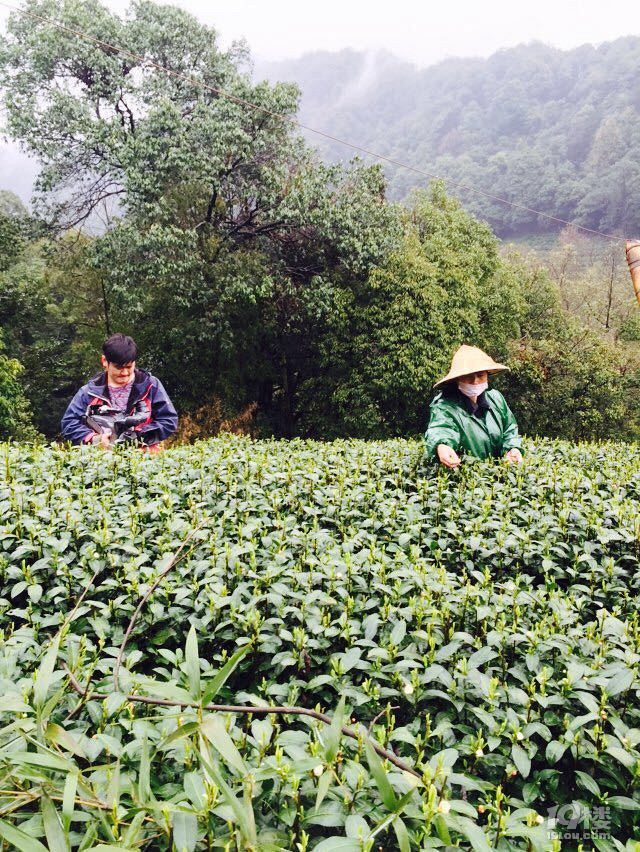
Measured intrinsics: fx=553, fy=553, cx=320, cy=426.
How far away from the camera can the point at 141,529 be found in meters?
2.86

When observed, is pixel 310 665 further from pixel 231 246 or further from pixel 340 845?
pixel 231 246

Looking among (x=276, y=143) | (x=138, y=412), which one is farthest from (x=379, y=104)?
(x=138, y=412)

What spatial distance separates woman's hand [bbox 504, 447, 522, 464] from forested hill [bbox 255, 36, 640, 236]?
4333 cm

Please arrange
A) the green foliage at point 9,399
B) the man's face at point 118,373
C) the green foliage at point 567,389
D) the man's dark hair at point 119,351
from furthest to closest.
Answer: the green foliage at point 567,389, the green foliage at point 9,399, the man's face at point 118,373, the man's dark hair at point 119,351

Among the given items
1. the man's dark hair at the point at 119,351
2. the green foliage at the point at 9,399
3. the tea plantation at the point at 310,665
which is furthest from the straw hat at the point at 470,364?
the green foliage at the point at 9,399

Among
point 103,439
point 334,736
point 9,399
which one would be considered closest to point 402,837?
point 334,736

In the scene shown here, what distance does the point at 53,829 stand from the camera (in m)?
1.04

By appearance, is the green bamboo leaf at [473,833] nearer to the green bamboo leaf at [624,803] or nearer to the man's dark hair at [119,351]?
the green bamboo leaf at [624,803]

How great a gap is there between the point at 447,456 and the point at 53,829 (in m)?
3.15

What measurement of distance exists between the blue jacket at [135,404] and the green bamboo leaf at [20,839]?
Answer: 3.80 metres

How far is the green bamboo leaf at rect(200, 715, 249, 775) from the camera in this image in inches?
38.2

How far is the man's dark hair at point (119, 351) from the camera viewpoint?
4520mm

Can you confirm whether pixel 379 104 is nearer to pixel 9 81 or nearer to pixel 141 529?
pixel 9 81

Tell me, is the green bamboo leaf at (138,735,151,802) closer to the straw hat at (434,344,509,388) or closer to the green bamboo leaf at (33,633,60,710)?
the green bamboo leaf at (33,633,60,710)
